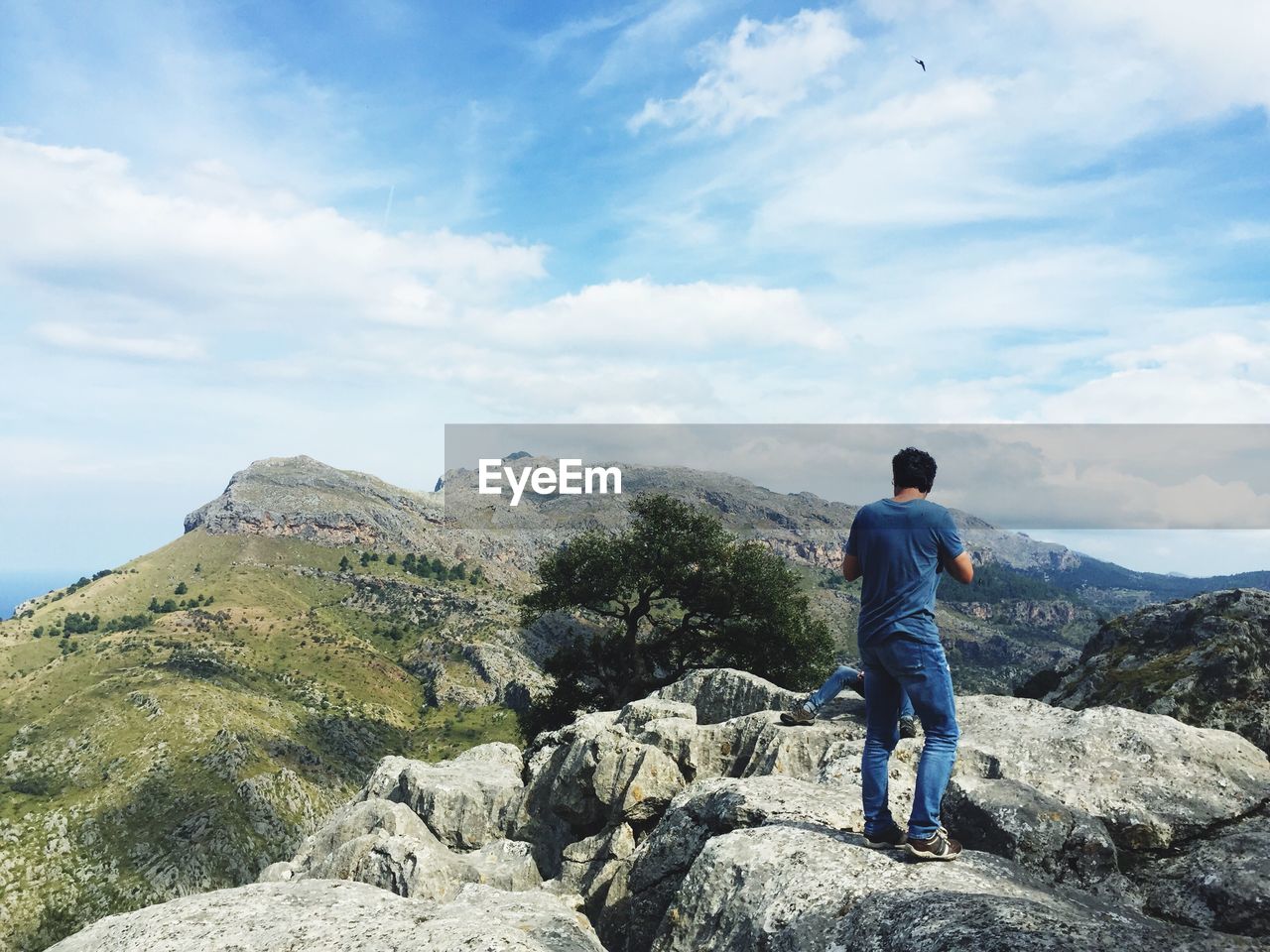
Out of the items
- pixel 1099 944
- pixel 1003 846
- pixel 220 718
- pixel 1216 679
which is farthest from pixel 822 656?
pixel 220 718

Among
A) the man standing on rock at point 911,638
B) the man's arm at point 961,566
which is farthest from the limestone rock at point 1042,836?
the man's arm at point 961,566

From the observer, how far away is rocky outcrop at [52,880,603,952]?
9.62m

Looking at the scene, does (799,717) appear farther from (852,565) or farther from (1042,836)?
(852,565)

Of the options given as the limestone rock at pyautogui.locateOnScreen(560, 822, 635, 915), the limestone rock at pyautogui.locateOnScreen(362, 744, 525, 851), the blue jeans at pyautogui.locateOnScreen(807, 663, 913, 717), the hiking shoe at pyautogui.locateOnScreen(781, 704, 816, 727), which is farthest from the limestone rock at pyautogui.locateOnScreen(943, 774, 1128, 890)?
the limestone rock at pyautogui.locateOnScreen(362, 744, 525, 851)

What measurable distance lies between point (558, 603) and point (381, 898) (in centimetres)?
4348

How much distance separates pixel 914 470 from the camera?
33.9ft

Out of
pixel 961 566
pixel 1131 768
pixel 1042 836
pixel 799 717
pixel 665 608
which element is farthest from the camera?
pixel 665 608

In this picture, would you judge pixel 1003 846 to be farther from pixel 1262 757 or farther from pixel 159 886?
pixel 159 886

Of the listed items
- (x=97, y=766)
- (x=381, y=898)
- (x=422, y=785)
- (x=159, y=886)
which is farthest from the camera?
(x=97, y=766)

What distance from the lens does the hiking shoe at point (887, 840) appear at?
32.6ft

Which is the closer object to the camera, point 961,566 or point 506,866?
point 961,566

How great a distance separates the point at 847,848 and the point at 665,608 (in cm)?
4761

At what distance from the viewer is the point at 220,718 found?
165250mm

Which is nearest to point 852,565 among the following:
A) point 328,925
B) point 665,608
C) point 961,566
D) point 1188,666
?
point 961,566
